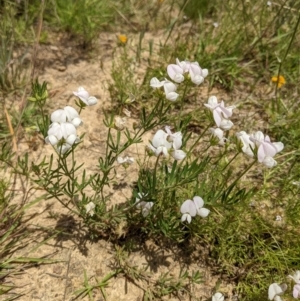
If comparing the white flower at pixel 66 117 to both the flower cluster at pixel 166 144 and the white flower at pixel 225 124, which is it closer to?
the flower cluster at pixel 166 144

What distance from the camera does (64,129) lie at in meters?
1.17

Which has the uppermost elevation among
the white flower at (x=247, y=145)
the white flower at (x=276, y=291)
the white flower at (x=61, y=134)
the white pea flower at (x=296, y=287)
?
the white flower at (x=247, y=145)

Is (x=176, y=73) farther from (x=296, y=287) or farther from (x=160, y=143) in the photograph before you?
(x=296, y=287)

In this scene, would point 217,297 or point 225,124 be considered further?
point 217,297

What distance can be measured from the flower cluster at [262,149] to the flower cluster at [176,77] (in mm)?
253

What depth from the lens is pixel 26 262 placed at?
62.0 inches

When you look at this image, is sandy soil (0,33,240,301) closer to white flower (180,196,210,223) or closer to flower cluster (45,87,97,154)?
white flower (180,196,210,223)

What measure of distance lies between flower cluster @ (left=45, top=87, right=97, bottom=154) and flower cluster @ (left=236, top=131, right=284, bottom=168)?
513mm

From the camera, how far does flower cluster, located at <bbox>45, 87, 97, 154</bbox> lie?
1.16m

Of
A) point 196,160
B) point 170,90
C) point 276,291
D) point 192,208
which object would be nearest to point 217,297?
point 276,291

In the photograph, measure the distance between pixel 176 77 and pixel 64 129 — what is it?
39 cm

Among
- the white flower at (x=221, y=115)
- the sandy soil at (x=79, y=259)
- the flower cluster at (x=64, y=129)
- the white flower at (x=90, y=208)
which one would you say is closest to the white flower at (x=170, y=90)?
the white flower at (x=221, y=115)

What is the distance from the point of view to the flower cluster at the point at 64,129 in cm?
116

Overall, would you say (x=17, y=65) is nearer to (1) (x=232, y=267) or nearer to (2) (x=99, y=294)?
(2) (x=99, y=294)
